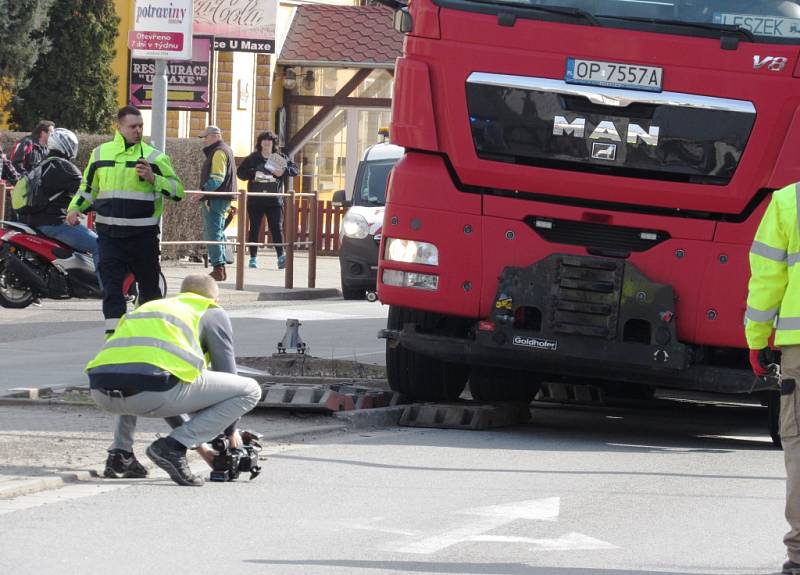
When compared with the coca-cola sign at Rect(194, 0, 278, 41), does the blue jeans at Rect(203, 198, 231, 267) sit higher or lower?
lower

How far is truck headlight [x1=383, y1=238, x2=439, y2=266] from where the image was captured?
1160 cm

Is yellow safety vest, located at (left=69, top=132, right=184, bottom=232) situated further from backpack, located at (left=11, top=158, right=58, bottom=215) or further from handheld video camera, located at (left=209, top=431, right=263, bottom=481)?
backpack, located at (left=11, top=158, right=58, bottom=215)

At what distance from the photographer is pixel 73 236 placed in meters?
18.2

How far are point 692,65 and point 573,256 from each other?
4.37ft

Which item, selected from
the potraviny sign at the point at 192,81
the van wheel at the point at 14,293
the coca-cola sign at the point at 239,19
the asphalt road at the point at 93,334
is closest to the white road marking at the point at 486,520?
the asphalt road at the point at 93,334

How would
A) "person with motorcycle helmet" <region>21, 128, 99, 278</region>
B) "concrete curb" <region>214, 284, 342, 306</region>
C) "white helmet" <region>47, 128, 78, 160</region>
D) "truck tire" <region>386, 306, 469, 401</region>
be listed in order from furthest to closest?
"concrete curb" <region>214, 284, 342, 306</region>
"person with motorcycle helmet" <region>21, 128, 99, 278</region>
"white helmet" <region>47, 128, 78, 160</region>
"truck tire" <region>386, 306, 469, 401</region>

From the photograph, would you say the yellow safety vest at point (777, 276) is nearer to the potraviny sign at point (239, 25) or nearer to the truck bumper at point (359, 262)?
the truck bumper at point (359, 262)

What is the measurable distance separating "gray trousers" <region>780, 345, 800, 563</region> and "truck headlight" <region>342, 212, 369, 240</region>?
14.6 m

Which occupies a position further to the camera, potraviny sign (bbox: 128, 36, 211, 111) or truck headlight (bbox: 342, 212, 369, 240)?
potraviny sign (bbox: 128, 36, 211, 111)

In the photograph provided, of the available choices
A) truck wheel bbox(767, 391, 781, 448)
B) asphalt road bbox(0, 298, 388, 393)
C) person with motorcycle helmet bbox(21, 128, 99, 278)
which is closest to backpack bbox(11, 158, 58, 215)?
person with motorcycle helmet bbox(21, 128, 99, 278)

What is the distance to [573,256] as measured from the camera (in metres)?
11.4

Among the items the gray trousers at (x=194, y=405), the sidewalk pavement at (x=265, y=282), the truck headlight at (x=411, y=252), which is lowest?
the sidewalk pavement at (x=265, y=282)

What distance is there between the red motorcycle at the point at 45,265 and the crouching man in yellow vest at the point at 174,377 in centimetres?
917

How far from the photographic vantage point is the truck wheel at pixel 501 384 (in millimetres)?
13273
